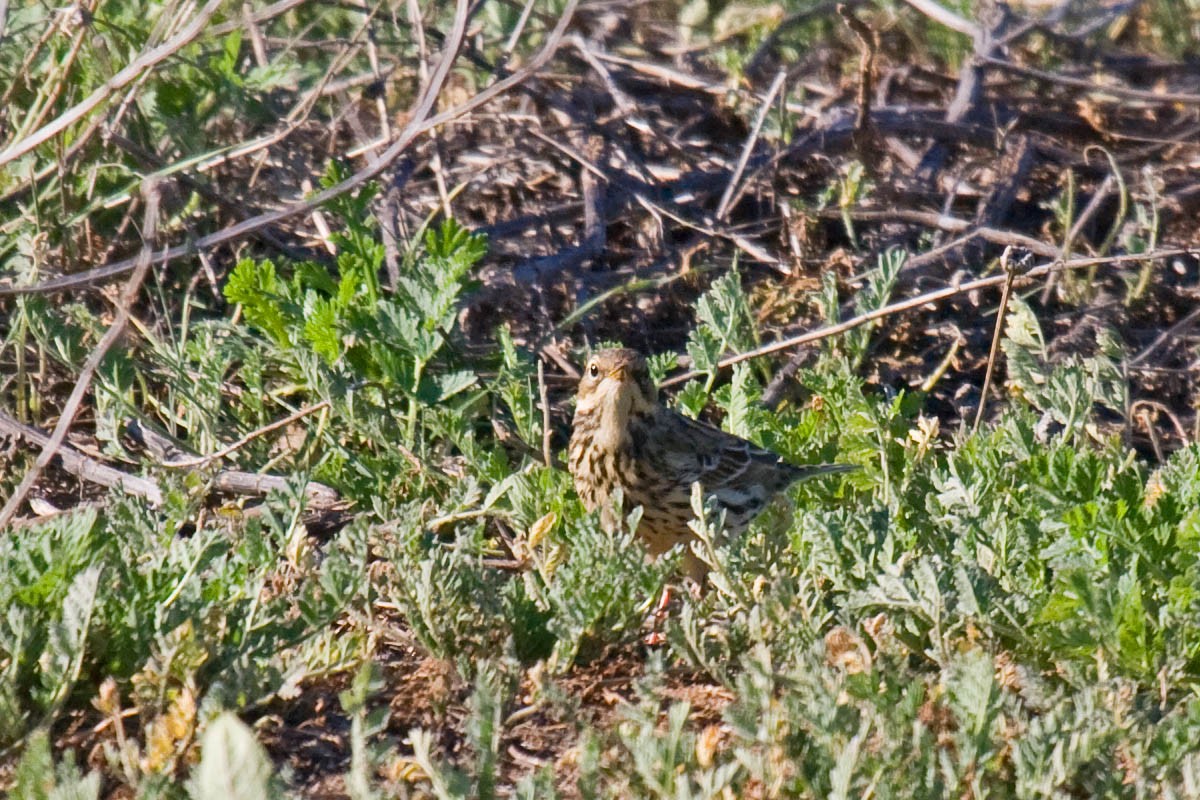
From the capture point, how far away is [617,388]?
5855 mm

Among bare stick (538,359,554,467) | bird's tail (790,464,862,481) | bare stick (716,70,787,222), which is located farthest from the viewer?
bare stick (716,70,787,222)

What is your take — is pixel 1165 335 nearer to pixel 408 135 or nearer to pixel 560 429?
pixel 560 429

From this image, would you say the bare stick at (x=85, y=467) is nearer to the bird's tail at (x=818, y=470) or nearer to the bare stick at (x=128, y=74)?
the bare stick at (x=128, y=74)

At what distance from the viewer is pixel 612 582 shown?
13.9 feet

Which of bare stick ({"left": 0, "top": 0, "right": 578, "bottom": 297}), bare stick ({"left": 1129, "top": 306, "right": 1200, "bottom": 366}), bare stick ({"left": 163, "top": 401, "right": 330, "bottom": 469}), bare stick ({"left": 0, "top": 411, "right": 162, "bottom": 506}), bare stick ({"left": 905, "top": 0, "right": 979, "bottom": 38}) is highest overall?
bare stick ({"left": 0, "top": 0, "right": 578, "bottom": 297})

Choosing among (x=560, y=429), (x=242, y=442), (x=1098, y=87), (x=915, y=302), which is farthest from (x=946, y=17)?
(x=242, y=442)

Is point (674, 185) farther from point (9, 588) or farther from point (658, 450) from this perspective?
point (9, 588)

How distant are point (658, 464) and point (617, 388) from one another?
314 mm

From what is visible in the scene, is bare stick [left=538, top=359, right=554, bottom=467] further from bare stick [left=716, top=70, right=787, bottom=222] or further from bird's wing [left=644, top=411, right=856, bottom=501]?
bare stick [left=716, top=70, right=787, bottom=222]

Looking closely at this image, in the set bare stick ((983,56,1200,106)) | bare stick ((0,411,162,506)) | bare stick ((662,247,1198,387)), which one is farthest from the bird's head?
bare stick ((983,56,1200,106))

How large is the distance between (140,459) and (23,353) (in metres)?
0.64

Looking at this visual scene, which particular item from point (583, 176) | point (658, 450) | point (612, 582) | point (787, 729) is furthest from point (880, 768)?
point (583, 176)

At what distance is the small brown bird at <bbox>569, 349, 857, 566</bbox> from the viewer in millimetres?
5629

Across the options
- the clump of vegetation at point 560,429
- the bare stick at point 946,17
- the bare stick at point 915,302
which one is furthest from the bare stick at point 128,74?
the bare stick at point 946,17
